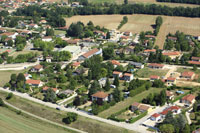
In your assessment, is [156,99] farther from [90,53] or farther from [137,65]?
[90,53]

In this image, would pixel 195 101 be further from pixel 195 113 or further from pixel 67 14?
pixel 67 14

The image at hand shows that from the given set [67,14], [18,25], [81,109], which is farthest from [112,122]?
[67,14]

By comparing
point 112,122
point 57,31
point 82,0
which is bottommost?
point 112,122

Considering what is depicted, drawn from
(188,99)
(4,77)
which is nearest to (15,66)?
(4,77)

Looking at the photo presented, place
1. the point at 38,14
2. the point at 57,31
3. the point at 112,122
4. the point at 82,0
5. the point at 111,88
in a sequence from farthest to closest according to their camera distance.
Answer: the point at 82,0 < the point at 38,14 < the point at 57,31 < the point at 111,88 < the point at 112,122

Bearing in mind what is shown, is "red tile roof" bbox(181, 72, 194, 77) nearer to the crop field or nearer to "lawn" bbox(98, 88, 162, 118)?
"lawn" bbox(98, 88, 162, 118)
